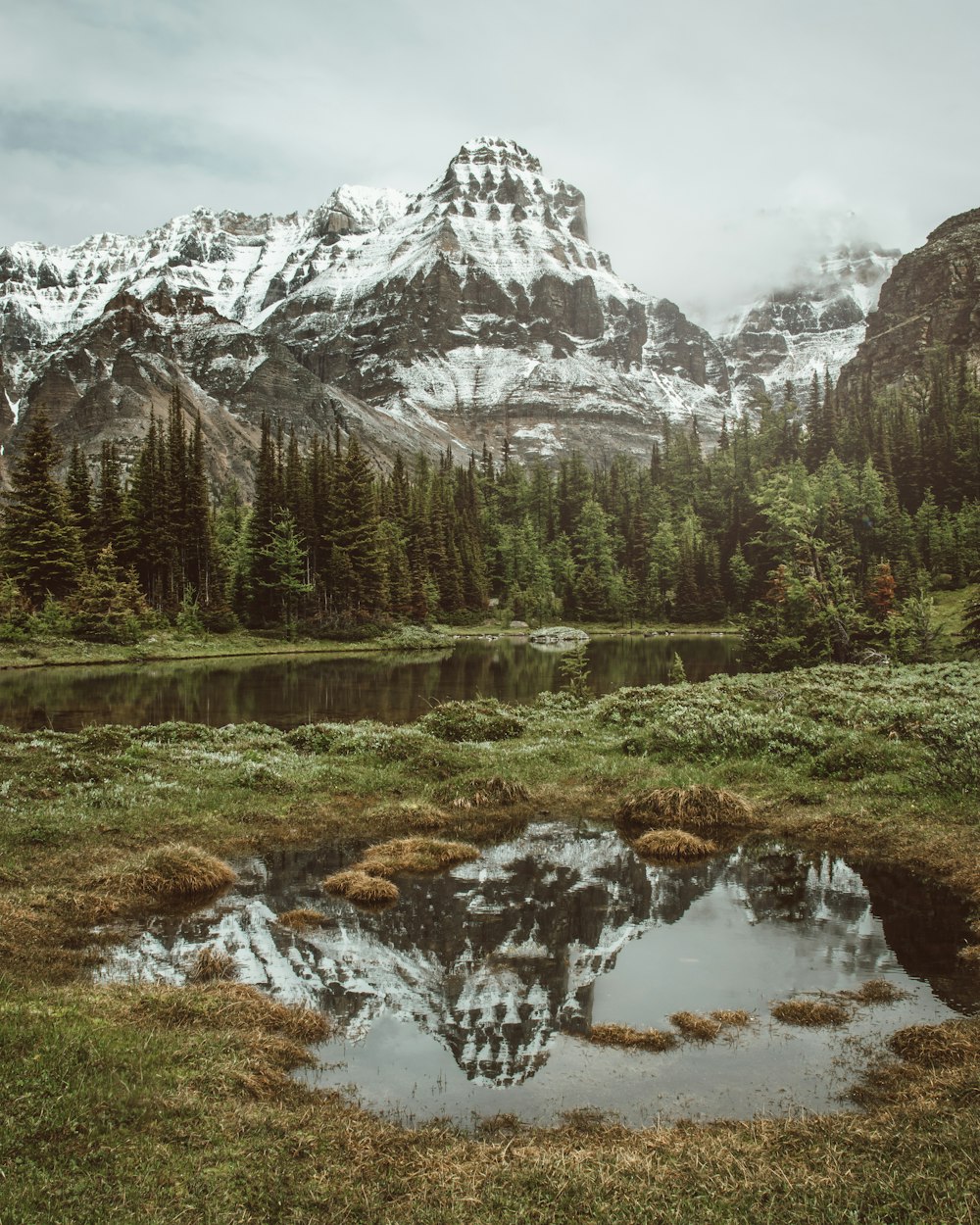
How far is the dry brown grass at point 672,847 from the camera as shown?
1673 cm

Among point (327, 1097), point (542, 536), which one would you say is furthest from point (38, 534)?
point (542, 536)

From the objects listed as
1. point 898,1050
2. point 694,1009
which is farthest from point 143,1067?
point 898,1050

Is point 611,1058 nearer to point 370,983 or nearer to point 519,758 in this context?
point 370,983

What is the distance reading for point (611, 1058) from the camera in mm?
9422

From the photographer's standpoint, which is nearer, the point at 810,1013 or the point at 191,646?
the point at 810,1013

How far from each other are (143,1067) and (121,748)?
16.1 m

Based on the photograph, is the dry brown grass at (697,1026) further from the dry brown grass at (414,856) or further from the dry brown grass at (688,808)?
the dry brown grass at (688,808)

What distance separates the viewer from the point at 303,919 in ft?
43.2

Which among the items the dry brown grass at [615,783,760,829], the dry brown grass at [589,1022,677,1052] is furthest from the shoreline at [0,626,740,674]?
the dry brown grass at [589,1022,677,1052]

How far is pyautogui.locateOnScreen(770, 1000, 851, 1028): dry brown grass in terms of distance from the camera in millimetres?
10134

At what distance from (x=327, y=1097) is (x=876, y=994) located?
23.1 feet

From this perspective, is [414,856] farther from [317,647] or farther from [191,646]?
[317,647]

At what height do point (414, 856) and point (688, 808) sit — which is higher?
point (688, 808)

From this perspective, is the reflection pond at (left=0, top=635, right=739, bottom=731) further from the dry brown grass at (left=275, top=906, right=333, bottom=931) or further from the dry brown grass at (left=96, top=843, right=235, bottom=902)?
the dry brown grass at (left=275, top=906, right=333, bottom=931)
